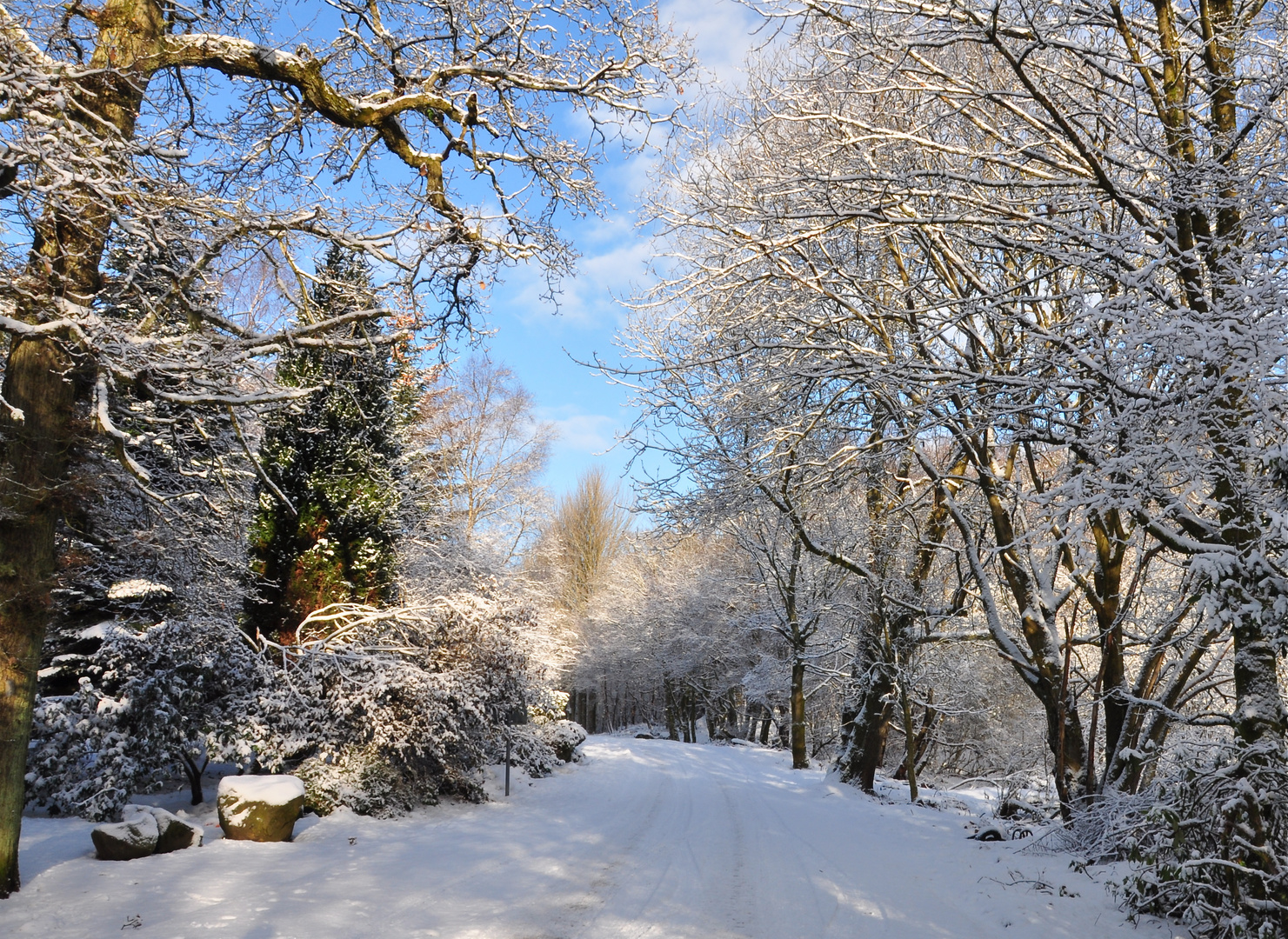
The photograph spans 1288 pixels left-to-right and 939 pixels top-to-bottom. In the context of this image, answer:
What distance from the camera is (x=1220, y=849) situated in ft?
15.2

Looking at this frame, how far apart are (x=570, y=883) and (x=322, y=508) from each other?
6316mm

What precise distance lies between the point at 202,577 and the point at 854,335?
9032 mm

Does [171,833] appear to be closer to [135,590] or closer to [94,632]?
[94,632]

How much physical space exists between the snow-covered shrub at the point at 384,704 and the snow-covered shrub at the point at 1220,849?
7032 millimetres

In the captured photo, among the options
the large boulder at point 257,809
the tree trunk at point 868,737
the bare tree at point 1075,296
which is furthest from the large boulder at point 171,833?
the tree trunk at point 868,737

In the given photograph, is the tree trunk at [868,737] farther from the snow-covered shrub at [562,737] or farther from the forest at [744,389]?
the snow-covered shrub at [562,737]

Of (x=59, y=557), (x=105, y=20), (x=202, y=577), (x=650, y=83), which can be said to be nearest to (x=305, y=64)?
(x=105, y=20)

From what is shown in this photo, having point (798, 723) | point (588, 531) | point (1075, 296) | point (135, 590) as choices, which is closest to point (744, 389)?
point (1075, 296)

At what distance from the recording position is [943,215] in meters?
5.73

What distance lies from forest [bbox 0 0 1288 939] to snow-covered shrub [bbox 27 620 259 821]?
5 centimetres

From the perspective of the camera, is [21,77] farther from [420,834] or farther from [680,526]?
[680,526]

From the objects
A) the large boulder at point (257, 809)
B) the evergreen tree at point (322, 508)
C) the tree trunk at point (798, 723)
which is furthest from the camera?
the tree trunk at point (798, 723)

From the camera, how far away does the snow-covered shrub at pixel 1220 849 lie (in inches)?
172

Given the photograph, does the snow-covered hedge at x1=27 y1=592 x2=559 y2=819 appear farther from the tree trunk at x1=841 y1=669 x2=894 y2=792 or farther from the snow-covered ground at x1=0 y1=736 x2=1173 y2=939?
the tree trunk at x1=841 y1=669 x2=894 y2=792
